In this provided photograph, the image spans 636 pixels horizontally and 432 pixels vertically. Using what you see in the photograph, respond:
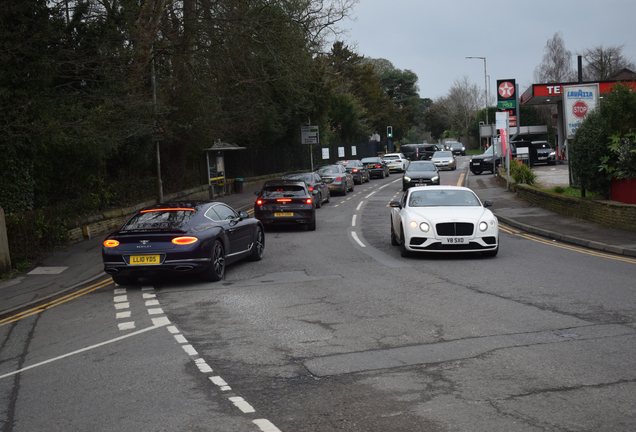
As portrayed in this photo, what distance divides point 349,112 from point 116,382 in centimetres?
5920

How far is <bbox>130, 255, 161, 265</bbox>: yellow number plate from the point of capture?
35.8ft

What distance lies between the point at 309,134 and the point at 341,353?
3652 centimetres

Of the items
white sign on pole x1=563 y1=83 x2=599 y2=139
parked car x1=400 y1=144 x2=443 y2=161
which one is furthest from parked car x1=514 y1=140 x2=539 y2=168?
white sign on pole x1=563 y1=83 x2=599 y2=139

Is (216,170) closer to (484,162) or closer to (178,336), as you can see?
(484,162)

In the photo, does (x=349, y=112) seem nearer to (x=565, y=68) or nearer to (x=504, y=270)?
(x=565, y=68)

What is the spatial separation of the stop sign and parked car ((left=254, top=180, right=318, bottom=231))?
882 cm

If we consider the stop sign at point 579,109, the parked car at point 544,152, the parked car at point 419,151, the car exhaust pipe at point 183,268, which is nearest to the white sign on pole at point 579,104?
the stop sign at point 579,109

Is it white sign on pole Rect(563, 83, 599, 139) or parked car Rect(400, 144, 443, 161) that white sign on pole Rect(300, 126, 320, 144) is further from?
parked car Rect(400, 144, 443, 161)

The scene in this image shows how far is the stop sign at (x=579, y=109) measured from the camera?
20.3m

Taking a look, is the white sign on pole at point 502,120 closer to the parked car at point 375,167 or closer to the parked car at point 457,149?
the parked car at point 375,167

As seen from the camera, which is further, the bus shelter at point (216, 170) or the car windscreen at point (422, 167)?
the car windscreen at point (422, 167)

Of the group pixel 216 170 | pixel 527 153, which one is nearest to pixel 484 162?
pixel 527 153

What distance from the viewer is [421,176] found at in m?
31.8

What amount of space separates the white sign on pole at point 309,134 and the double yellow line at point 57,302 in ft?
98.3
